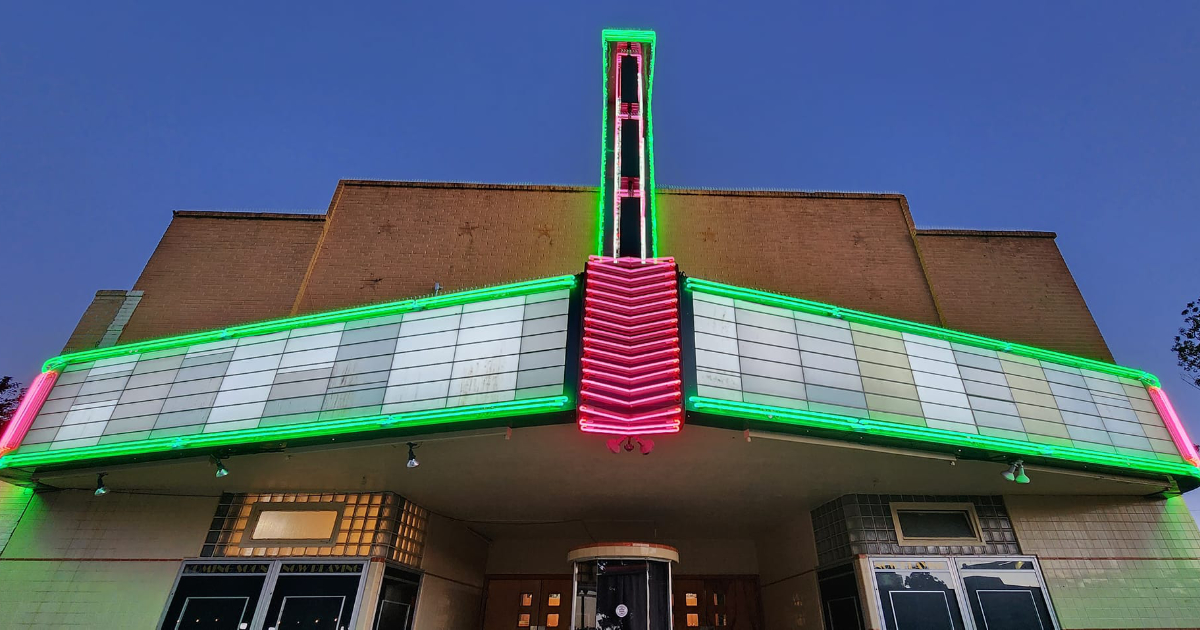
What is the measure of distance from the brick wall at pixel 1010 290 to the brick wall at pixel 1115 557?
4.34m

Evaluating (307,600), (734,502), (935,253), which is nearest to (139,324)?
(307,600)

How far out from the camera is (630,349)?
8555mm

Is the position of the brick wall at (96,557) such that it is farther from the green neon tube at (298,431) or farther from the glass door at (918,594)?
the glass door at (918,594)

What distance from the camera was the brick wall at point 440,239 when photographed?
15383mm

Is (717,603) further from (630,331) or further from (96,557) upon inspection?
(96,557)

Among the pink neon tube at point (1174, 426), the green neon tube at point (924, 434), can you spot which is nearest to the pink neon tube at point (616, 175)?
the green neon tube at point (924, 434)

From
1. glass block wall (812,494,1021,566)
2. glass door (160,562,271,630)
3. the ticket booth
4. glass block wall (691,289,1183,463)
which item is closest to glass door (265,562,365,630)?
glass door (160,562,271,630)

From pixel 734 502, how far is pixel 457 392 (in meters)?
6.85

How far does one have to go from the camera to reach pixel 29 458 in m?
10.8

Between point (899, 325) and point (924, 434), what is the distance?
2.20 metres

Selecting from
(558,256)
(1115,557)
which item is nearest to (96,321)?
(558,256)

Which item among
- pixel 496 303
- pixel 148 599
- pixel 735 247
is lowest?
pixel 148 599

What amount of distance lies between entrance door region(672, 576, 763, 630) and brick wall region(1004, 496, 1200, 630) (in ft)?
21.1

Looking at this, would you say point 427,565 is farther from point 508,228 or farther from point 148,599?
point 508,228
